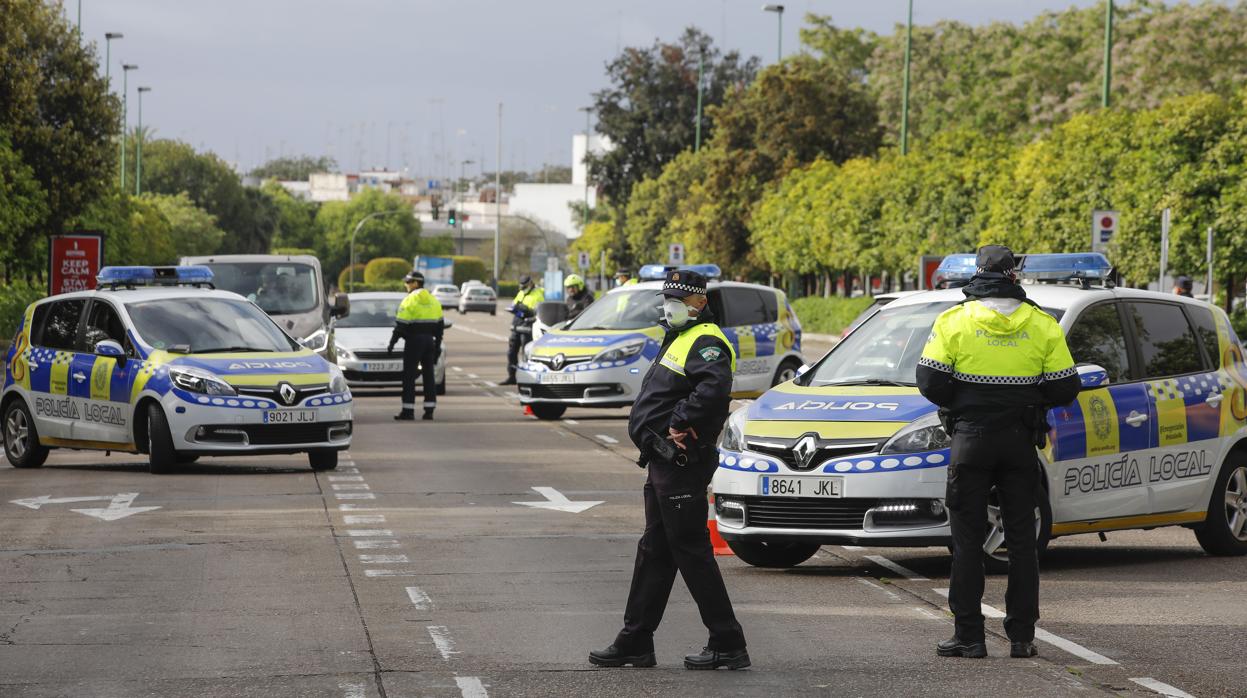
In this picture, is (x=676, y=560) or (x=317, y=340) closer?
(x=676, y=560)

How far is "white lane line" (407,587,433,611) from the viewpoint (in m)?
9.62

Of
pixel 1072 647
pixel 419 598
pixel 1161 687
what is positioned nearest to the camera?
pixel 1161 687

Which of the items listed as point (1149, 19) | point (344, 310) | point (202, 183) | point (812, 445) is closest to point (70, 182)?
point (344, 310)

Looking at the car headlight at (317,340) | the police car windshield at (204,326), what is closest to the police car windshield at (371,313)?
the car headlight at (317,340)

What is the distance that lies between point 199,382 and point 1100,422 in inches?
323

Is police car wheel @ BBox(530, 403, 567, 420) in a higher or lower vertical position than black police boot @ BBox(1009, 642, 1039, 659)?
lower

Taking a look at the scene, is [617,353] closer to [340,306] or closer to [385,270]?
[340,306]

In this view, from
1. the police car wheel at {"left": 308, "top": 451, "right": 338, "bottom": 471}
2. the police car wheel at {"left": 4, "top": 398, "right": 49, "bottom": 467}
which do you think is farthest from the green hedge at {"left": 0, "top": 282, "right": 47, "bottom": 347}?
the police car wheel at {"left": 308, "top": 451, "right": 338, "bottom": 471}

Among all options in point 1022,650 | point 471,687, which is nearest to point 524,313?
point 1022,650

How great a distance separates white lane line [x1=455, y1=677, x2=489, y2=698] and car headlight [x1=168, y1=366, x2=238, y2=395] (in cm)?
903

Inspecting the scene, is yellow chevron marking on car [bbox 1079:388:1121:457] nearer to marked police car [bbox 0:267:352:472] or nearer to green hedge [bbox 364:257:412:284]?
marked police car [bbox 0:267:352:472]

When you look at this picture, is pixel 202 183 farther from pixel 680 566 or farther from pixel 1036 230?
pixel 680 566

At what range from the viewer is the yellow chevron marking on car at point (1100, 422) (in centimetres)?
1094

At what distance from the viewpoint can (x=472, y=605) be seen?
9.66 metres
